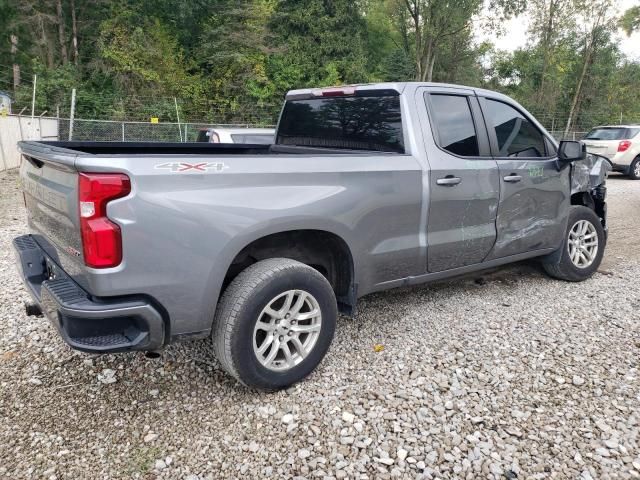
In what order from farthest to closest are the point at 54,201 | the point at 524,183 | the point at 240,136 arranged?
the point at 240,136, the point at 524,183, the point at 54,201

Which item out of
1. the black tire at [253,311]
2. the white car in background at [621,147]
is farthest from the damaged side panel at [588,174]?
the white car in background at [621,147]

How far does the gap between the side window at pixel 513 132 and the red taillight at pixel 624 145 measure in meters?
11.2

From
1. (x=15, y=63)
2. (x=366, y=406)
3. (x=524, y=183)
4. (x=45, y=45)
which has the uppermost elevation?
(x=45, y=45)

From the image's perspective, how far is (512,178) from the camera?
3.96 metres

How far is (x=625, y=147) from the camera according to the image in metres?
→ 13.5

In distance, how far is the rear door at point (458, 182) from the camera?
11.5 ft

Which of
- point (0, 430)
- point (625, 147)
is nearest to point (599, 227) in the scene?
point (0, 430)

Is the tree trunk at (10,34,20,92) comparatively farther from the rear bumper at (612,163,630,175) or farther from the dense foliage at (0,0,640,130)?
the rear bumper at (612,163,630,175)

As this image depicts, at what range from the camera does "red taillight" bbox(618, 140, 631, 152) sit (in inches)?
527

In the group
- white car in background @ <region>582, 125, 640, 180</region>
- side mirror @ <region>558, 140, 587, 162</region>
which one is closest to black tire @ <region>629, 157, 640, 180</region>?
white car in background @ <region>582, 125, 640, 180</region>

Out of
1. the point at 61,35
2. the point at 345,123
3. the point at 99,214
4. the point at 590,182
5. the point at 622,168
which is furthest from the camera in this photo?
the point at 61,35

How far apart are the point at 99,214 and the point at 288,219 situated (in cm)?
100

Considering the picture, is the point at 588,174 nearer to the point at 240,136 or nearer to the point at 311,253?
the point at 311,253

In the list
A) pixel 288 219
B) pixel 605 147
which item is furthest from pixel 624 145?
pixel 288 219
